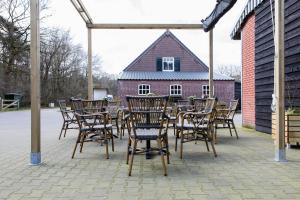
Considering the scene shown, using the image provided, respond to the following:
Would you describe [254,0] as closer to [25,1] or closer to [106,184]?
[106,184]

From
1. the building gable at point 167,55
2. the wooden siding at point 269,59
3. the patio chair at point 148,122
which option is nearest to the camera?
the patio chair at point 148,122

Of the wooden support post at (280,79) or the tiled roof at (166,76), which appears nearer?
the wooden support post at (280,79)

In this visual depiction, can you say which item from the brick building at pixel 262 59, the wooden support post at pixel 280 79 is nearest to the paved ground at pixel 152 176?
the wooden support post at pixel 280 79

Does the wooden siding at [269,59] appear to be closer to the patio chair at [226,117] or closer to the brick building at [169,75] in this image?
the patio chair at [226,117]

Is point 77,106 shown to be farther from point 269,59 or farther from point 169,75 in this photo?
point 169,75

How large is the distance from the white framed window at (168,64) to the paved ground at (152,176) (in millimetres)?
23877

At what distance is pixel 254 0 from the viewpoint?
29.8ft

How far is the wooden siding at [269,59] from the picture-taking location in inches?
266

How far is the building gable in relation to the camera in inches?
1147

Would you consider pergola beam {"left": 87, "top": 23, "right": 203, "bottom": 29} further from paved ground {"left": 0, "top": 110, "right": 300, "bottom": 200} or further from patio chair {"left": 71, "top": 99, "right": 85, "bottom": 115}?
paved ground {"left": 0, "top": 110, "right": 300, "bottom": 200}

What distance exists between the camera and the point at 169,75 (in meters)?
28.8

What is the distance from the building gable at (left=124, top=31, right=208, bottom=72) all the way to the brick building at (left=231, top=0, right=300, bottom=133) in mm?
17535

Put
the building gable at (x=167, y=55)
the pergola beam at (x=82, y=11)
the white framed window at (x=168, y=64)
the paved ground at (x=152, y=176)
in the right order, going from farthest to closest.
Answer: the white framed window at (x=168, y=64), the building gable at (x=167, y=55), the pergola beam at (x=82, y=11), the paved ground at (x=152, y=176)

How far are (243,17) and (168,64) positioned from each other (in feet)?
63.4
